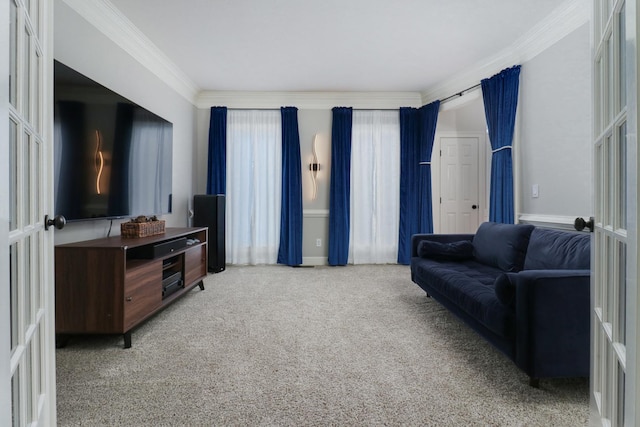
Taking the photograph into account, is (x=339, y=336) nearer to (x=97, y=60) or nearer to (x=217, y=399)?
(x=217, y=399)

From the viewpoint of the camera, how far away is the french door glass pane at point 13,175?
2.52 feet

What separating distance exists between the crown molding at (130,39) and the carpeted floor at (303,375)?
94.5 inches

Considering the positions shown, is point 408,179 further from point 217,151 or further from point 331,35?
point 217,151

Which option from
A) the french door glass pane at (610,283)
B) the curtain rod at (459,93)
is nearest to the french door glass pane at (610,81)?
the french door glass pane at (610,283)

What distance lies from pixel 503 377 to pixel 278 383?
1.23 m

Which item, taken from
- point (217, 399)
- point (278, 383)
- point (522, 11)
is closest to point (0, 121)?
point (217, 399)

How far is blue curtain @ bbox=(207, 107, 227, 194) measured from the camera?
467 cm

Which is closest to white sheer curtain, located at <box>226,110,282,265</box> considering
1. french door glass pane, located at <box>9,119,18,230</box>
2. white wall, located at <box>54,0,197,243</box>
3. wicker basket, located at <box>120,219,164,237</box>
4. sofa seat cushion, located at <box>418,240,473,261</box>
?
white wall, located at <box>54,0,197,243</box>

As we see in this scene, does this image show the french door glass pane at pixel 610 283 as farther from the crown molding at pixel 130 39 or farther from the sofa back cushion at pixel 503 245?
the crown molding at pixel 130 39

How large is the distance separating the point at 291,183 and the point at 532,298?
356 centimetres

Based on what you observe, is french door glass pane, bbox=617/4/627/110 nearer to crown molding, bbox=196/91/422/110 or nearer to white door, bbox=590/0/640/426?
white door, bbox=590/0/640/426

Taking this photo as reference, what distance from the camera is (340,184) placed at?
4.75 metres

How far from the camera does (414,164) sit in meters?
4.76

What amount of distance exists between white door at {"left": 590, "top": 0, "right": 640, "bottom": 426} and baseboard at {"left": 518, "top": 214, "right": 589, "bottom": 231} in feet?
6.49
